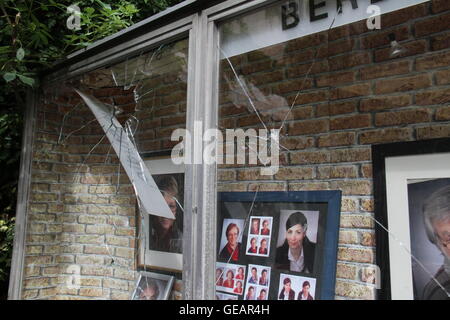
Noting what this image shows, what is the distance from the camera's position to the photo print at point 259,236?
47.1 inches

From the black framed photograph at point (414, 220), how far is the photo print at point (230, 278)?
0.41 m

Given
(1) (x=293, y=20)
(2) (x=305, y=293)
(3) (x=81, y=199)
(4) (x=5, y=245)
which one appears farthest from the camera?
(4) (x=5, y=245)

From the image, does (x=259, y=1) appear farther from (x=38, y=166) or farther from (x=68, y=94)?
(x=38, y=166)

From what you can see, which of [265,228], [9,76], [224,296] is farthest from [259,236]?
[9,76]

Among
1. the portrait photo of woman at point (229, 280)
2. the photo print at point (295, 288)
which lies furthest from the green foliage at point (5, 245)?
the photo print at point (295, 288)

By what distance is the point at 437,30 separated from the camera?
102 cm

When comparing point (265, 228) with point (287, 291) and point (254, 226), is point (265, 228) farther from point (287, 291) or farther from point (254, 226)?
point (287, 291)

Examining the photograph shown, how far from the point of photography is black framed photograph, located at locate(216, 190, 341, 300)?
112cm

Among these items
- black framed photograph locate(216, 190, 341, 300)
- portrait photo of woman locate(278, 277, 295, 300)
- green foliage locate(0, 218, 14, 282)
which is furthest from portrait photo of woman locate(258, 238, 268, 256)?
green foliage locate(0, 218, 14, 282)

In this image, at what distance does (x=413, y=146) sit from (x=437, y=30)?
0.33 m

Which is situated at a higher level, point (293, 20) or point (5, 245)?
point (293, 20)

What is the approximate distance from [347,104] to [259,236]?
1.69ft

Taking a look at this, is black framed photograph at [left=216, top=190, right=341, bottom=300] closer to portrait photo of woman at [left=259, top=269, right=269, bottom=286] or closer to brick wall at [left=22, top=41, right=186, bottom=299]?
portrait photo of woman at [left=259, top=269, right=269, bottom=286]

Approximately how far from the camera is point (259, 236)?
1197 mm
